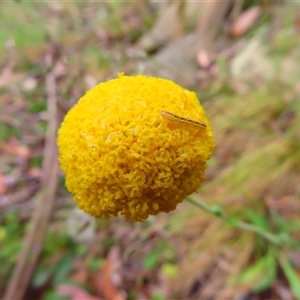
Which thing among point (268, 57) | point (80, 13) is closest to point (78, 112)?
point (268, 57)

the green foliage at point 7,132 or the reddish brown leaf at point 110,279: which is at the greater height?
the green foliage at point 7,132

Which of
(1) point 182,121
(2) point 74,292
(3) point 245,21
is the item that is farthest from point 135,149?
(3) point 245,21

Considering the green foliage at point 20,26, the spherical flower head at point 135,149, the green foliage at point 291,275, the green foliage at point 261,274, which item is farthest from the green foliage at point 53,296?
the green foliage at point 20,26

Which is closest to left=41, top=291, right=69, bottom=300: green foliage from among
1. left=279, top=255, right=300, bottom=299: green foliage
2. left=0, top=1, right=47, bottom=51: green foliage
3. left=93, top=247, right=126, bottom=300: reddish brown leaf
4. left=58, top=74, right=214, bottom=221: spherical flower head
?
left=93, top=247, right=126, bottom=300: reddish brown leaf

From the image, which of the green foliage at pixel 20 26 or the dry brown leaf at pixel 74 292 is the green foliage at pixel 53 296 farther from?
the green foliage at pixel 20 26

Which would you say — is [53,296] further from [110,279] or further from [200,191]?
[200,191]

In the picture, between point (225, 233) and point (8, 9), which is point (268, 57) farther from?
point (8, 9)

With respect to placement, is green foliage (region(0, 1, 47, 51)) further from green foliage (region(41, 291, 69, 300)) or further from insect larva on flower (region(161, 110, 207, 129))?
insect larva on flower (region(161, 110, 207, 129))
